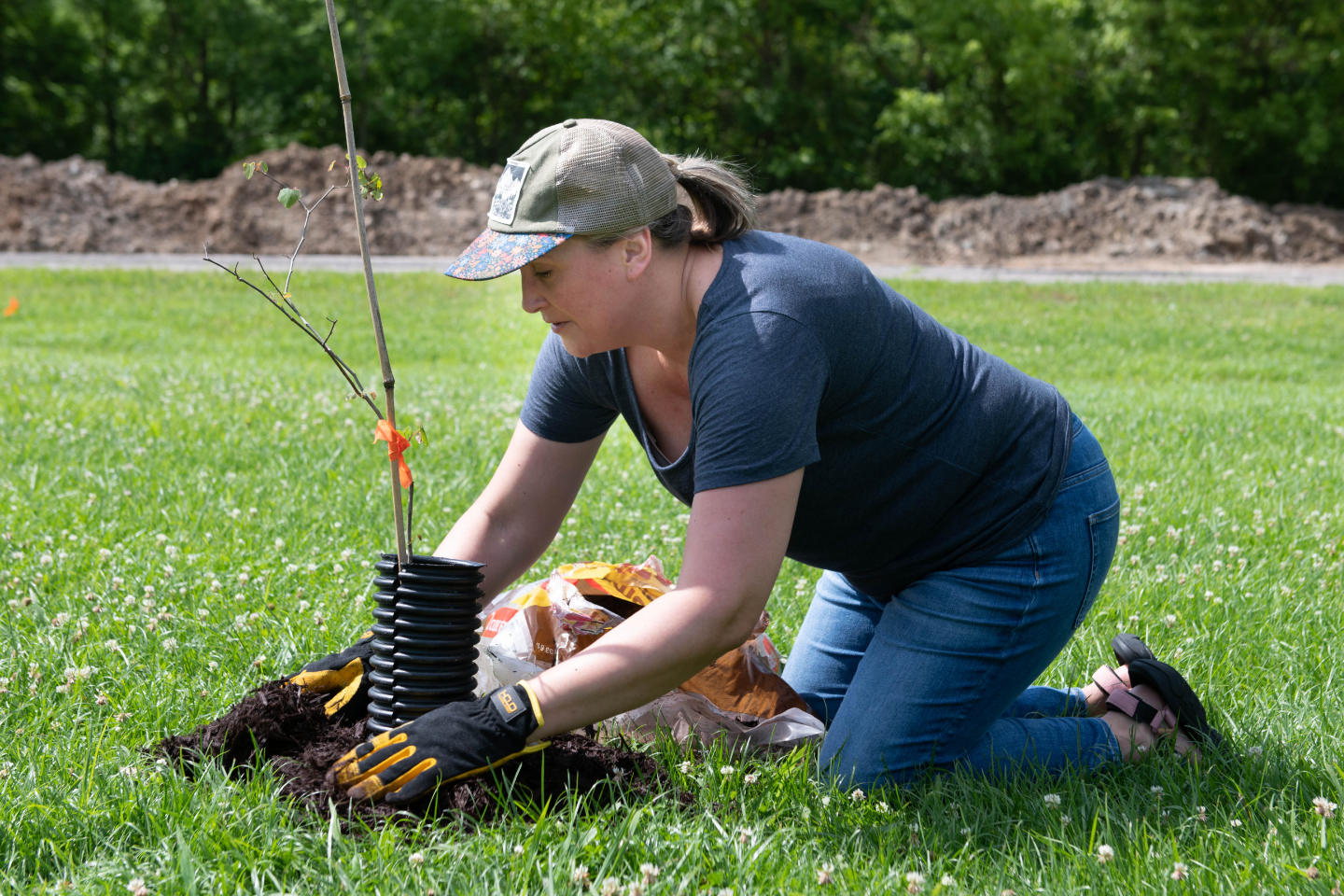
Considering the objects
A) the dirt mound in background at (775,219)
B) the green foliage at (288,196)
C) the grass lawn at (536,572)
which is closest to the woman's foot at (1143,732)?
the grass lawn at (536,572)

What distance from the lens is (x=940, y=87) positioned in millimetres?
35156

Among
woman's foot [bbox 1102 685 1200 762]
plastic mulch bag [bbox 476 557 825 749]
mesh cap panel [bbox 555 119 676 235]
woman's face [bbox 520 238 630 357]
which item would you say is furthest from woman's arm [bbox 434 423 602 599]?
woman's foot [bbox 1102 685 1200 762]

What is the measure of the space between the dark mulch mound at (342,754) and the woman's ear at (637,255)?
1.02 m

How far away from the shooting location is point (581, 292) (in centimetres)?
246

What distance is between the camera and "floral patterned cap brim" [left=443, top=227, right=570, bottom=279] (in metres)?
2.33

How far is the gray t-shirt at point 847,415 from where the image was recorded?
2379 mm

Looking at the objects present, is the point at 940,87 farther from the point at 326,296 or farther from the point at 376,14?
the point at 326,296

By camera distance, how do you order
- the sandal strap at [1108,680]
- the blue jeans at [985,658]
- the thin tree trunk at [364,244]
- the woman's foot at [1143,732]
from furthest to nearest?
→ 1. the sandal strap at [1108,680]
2. the woman's foot at [1143,732]
3. the blue jeans at [985,658]
4. the thin tree trunk at [364,244]

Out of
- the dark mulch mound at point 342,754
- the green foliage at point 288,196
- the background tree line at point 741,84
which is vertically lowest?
the dark mulch mound at point 342,754

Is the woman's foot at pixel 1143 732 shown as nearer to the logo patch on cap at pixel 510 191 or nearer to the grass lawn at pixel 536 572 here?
the grass lawn at pixel 536 572

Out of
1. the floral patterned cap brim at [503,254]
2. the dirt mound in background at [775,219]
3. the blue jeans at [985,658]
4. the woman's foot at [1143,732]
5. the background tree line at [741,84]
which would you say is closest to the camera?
the floral patterned cap brim at [503,254]

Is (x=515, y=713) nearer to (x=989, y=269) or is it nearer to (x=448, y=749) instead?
(x=448, y=749)

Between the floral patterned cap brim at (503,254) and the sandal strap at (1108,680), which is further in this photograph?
the sandal strap at (1108,680)

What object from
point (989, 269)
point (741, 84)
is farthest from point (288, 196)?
point (741, 84)
